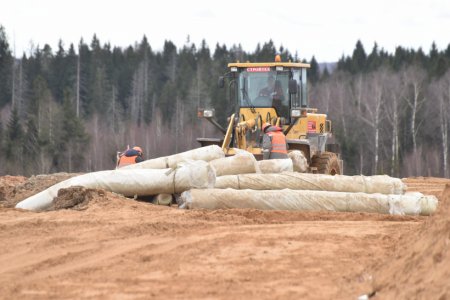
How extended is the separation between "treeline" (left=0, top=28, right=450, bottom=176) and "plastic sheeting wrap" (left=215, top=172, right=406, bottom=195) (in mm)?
36369

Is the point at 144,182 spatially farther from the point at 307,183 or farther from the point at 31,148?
the point at 31,148

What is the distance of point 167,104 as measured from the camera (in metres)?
91.9

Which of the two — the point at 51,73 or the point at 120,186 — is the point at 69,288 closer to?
the point at 120,186

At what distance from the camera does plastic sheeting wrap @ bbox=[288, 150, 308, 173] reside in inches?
775

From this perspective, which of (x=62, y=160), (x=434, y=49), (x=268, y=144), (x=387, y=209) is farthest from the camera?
(x=434, y=49)

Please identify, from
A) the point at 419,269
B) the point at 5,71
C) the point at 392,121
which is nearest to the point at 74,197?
the point at 419,269

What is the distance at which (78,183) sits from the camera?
623 inches

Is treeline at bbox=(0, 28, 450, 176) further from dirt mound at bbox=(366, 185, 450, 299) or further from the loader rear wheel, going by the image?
dirt mound at bbox=(366, 185, 450, 299)

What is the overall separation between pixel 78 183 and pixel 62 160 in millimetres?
56454

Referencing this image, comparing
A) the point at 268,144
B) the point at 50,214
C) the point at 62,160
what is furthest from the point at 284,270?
the point at 62,160

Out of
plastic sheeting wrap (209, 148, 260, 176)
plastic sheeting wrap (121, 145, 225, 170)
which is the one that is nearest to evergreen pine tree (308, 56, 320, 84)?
plastic sheeting wrap (121, 145, 225, 170)

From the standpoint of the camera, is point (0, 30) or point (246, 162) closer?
point (246, 162)

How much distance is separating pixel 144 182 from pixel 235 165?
6.30 feet

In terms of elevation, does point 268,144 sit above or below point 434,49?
below
